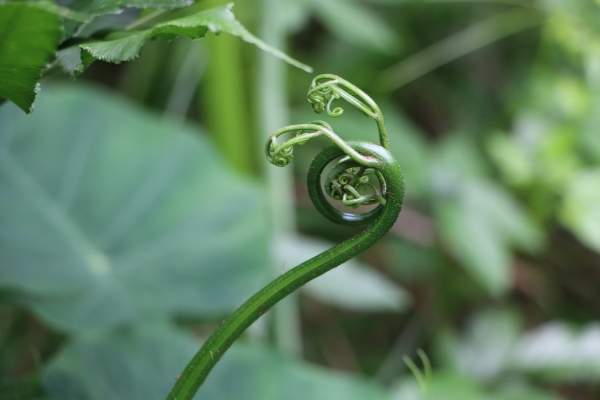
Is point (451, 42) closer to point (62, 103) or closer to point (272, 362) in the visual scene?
point (62, 103)

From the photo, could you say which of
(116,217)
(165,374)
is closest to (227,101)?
(116,217)

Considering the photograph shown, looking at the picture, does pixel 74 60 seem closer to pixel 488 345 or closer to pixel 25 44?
pixel 25 44

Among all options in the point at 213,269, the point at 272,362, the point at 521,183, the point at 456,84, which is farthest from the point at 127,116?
the point at 456,84

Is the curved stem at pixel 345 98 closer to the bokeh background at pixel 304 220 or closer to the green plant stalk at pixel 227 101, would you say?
the bokeh background at pixel 304 220

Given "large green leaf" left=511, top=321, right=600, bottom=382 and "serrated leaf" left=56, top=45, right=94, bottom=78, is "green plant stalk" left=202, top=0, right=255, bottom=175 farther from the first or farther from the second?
"serrated leaf" left=56, top=45, right=94, bottom=78

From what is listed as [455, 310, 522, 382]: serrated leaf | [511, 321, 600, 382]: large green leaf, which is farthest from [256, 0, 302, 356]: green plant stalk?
[511, 321, 600, 382]: large green leaf
